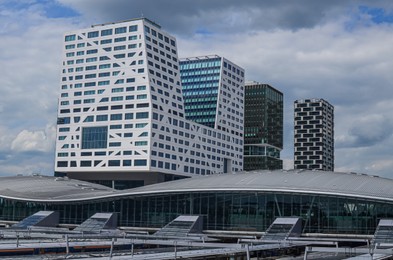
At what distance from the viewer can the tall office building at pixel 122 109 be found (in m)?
154

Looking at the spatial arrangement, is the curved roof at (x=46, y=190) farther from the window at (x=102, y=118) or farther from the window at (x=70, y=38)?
the window at (x=70, y=38)

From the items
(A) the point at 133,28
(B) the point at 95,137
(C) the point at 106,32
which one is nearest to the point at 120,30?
(A) the point at 133,28

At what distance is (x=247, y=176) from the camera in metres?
90.8

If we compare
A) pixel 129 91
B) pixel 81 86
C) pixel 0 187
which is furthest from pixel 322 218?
pixel 81 86

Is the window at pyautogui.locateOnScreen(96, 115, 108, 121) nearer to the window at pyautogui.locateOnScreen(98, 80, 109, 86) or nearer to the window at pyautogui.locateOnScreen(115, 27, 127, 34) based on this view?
the window at pyautogui.locateOnScreen(98, 80, 109, 86)

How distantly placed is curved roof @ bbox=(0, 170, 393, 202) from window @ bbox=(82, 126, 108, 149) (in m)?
49.7

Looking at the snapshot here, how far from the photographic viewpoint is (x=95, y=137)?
15825 cm

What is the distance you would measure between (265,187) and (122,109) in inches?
3239

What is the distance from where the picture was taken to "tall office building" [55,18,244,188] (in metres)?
154

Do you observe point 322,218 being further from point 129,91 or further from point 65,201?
point 129,91

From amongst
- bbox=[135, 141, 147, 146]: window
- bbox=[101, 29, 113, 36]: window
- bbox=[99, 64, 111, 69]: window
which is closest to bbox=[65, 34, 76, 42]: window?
bbox=[101, 29, 113, 36]: window

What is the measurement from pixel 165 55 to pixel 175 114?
1704cm

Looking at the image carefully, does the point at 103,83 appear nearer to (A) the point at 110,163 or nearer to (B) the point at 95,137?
(B) the point at 95,137

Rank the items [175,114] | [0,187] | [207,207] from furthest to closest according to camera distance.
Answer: [175,114] → [0,187] → [207,207]
